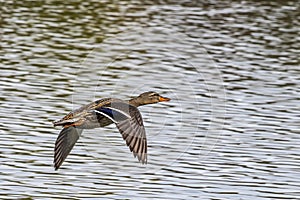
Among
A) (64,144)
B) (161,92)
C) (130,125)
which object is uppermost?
(130,125)

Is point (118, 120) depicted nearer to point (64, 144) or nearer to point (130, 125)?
point (130, 125)

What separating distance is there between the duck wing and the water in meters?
1.38

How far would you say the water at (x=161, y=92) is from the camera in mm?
16172

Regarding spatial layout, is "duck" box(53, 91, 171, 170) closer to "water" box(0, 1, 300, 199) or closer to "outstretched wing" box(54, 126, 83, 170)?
"outstretched wing" box(54, 126, 83, 170)

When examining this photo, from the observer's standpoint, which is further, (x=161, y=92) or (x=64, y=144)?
(x=161, y=92)

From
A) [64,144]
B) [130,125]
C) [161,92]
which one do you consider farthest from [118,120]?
[161,92]

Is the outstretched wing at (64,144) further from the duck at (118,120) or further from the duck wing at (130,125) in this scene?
the duck wing at (130,125)

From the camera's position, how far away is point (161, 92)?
23.0m

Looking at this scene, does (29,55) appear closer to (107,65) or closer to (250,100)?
(107,65)

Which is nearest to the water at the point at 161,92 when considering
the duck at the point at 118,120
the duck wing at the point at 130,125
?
the duck at the point at 118,120

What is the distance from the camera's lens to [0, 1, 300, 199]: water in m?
16.2

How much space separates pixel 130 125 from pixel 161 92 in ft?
29.6

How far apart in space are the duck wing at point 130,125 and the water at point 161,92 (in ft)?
4.54

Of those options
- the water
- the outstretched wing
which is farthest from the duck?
the water
